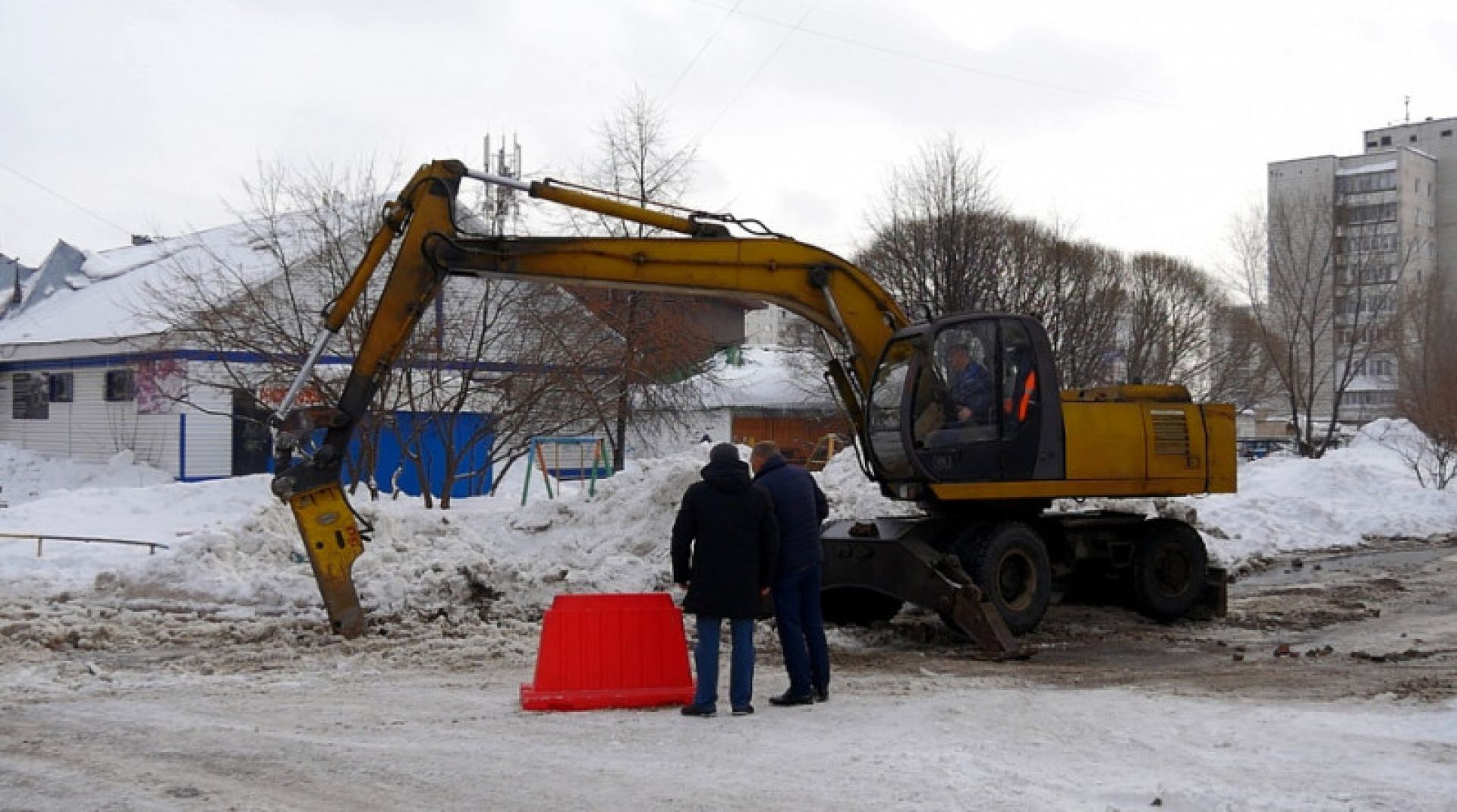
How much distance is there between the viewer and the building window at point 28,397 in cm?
3725

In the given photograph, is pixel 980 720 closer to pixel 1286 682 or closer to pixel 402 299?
pixel 1286 682

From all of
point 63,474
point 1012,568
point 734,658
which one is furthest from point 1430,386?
point 63,474

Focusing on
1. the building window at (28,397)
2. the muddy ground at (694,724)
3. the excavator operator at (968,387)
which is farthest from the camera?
the building window at (28,397)

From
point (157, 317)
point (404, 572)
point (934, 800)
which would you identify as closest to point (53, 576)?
point (404, 572)

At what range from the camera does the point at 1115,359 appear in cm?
4378

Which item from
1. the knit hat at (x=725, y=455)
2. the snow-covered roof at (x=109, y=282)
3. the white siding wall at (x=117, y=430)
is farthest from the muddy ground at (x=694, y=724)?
the white siding wall at (x=117, y=430)

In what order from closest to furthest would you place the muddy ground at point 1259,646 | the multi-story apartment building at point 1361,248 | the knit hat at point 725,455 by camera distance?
the knit hat at point 725,455
the muddy ground at point 1259,646
the multi-story apartment building at point 1361,248

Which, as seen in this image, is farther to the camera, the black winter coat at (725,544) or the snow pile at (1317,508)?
the snow pile at (1317,508)

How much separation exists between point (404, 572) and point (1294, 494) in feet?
61.3

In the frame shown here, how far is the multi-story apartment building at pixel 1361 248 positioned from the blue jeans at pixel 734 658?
132 feet

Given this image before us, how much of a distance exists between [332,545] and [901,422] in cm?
494

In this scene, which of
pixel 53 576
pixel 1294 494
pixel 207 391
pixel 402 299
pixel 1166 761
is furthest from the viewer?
pixel 207 391

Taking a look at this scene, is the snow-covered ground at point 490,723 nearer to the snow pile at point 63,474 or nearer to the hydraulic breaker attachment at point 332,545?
Answer: the hydraulic breaker attachment at point 332,545

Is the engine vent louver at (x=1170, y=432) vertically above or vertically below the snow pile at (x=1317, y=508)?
above
